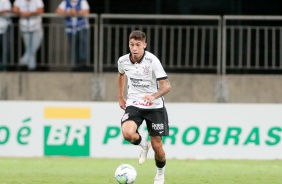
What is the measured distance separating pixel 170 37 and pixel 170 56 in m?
0.39

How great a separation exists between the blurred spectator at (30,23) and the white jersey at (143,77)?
6.07 meters

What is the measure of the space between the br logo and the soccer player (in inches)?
207

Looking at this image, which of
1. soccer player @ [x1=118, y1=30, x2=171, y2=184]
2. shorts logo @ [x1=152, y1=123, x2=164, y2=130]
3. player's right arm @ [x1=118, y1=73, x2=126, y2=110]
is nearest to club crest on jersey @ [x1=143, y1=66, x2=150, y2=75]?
soccer player @ [x1=118, y1=30, x2=171, y2=184]

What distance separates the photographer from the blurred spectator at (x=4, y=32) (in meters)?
19.7

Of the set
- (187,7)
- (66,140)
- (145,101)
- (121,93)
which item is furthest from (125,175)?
(187,7)

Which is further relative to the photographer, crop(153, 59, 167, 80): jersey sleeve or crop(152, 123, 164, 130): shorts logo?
crop(152, 123, 164, 130): shorts logo

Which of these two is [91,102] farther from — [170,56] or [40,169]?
[40,169]

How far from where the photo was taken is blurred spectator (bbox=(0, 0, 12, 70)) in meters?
19.7

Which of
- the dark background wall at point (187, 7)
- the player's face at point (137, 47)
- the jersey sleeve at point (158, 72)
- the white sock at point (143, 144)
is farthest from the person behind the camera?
the dark background wall at point (187, 7)

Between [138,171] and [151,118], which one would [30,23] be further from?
[151,118]

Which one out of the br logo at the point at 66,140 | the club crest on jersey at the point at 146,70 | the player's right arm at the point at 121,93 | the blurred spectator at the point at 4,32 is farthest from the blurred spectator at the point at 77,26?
the club crest on jersey at the point at 146,70

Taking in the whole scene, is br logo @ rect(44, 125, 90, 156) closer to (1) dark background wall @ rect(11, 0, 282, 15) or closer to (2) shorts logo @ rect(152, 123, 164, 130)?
(1) dark background wall @ rect(11, 0, 282, 15)

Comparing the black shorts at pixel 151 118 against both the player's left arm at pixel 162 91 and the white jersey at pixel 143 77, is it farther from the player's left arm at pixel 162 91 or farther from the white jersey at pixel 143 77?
the player's left arm at pixel 162 91

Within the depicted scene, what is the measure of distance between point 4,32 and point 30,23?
56 cm
